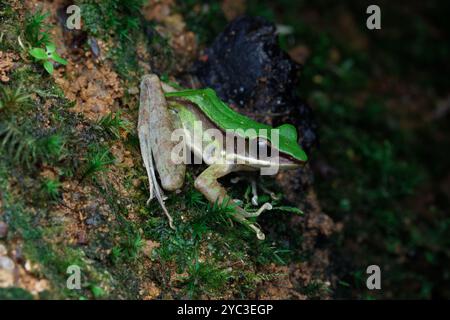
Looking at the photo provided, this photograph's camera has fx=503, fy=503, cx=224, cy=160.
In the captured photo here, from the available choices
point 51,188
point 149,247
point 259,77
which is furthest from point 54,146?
point 259,77

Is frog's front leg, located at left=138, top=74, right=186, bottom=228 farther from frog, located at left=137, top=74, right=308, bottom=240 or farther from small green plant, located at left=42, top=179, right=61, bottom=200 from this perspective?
small green plant, located at left=42, top=179, right=61, bottom=200

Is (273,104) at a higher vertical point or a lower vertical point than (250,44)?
lower

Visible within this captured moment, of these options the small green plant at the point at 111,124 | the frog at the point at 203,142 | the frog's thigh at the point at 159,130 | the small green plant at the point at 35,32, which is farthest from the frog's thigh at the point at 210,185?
the small green plant at the point at 35,32

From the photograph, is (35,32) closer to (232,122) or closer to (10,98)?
(10,98)

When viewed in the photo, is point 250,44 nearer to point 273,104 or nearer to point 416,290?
point 273,104

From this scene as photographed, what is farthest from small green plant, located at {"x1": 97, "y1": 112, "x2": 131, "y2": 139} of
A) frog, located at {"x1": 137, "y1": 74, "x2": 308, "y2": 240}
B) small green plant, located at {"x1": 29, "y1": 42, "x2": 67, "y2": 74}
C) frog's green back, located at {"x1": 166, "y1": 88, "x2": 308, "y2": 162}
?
small green plant, located at {"x1": 29, "y1": 42, "x2": 67, "y2": 74}

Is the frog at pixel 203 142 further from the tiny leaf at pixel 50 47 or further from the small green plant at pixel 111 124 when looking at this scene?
the tiny leaf at pixel 50 47

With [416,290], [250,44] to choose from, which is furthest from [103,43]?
[416,290]
